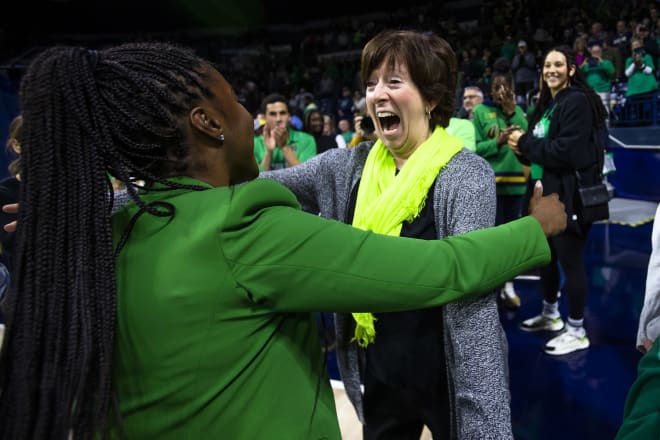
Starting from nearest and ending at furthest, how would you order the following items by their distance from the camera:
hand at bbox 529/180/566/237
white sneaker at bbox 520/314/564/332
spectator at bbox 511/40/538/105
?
1. hand at bbox 529/180/566/237
2. white sneaker at bbox 520/314/564/332
3. spectator at bbox 511/40/538/105

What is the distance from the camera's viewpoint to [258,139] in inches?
147

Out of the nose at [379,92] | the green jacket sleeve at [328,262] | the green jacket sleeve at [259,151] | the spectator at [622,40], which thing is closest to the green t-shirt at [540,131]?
the green jacket sleeve at [259,151]

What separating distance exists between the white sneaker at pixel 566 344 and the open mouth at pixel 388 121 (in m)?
2.13

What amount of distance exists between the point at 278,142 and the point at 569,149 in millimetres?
1555

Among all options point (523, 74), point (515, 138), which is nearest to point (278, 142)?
point (515, 138)

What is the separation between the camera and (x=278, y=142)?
10.1ft

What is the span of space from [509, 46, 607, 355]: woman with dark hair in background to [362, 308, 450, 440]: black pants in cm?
171

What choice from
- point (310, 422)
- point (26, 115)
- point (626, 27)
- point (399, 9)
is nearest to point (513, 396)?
point (310, 422)

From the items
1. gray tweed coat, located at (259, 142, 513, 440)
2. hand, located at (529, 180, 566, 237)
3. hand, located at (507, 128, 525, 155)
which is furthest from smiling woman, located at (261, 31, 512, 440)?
hand, located at (507, 128, 525, 155)

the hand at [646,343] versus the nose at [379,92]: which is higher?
the nose at [379,92]

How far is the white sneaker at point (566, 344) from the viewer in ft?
9.96

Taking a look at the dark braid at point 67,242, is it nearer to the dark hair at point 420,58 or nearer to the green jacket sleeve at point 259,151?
the dark hair at point 420,58

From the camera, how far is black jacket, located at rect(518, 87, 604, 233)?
274 centimetres

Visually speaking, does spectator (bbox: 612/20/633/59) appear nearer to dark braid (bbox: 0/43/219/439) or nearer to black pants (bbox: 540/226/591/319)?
black pants (bbox: 540/226/591/319)
